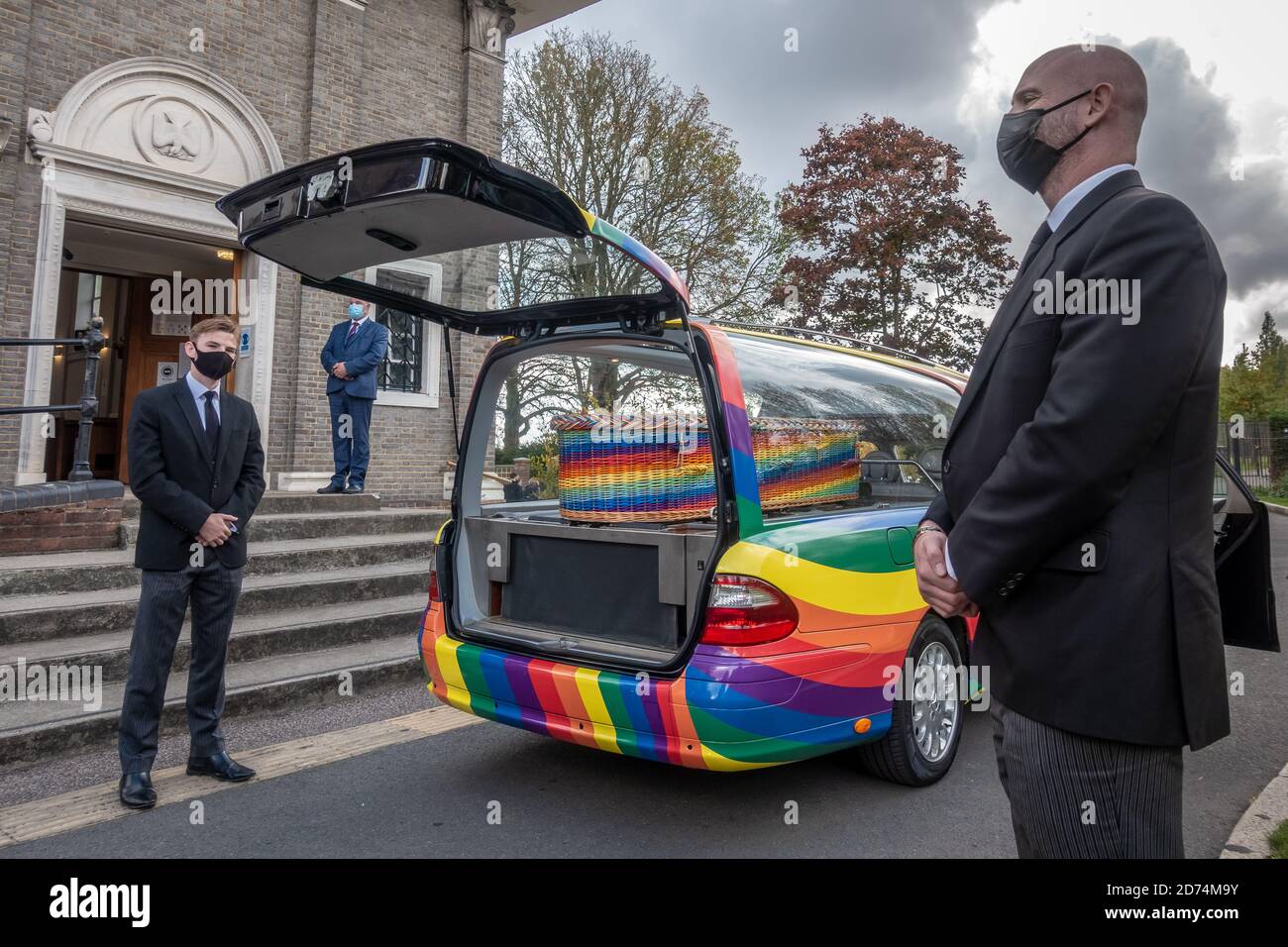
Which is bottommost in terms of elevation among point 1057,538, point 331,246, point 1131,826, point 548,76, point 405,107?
point 1131,826

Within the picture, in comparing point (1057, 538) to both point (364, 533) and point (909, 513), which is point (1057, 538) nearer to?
point (909, 513)

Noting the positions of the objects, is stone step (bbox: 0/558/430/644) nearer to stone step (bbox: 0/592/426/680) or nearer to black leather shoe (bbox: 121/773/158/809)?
stone step (bbox: 0/592/426/680)

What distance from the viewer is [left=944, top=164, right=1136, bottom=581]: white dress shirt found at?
66.3 inches

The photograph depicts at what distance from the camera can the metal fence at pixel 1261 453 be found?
2575 centimetres

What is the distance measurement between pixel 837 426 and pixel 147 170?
8.58 meters

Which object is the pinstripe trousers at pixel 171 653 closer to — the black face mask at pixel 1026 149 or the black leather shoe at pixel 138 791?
the black leather shoe at pixel 138 791

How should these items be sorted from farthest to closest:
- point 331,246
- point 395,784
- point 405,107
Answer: point 405,107, point 395,784, point 331,246

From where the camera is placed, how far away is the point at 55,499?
679 centimetres

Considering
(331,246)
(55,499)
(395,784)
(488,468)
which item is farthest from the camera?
(55,499)

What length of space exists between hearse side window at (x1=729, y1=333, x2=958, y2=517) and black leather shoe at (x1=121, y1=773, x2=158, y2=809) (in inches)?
118

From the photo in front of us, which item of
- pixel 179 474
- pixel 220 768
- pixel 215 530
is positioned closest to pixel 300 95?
pixel 179 474

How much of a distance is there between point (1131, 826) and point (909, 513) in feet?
9.19

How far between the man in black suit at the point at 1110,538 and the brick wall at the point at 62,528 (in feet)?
23.7
